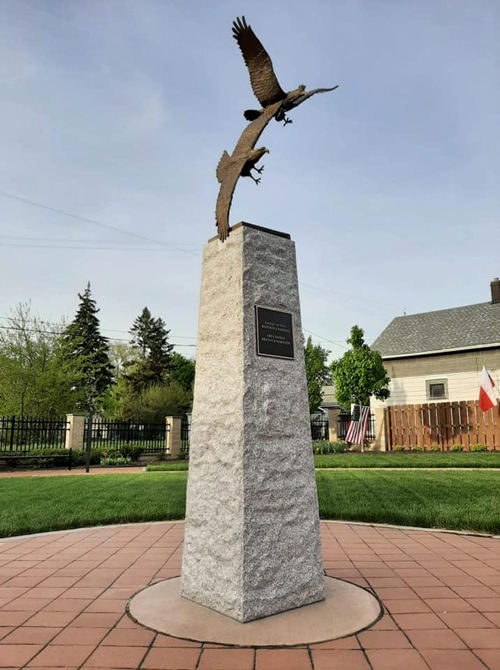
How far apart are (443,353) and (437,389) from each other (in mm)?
1698

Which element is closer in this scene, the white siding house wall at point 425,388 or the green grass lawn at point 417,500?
the green grass lawn at point 417,500

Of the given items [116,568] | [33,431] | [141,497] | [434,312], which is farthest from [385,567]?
[434,312]

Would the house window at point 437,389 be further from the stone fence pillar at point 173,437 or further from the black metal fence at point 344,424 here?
the stone fence pillar at point 173,437

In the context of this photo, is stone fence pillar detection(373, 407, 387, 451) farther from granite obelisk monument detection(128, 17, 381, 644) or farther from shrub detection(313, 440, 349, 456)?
granite obelisk monument detection(128, 17, 381, 644)

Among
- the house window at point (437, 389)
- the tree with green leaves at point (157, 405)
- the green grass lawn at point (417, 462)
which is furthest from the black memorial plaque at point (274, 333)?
the tree with green leaves at point (157, 405)

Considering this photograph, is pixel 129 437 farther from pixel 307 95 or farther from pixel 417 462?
pixel 307 95

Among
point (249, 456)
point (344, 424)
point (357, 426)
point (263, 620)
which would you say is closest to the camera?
point (263, 620)

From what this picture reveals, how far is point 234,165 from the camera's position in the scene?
14.0ft

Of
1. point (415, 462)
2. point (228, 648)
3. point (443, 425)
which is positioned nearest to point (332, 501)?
point (228, 648)

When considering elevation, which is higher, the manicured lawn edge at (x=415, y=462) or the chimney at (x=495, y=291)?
the chimney at (x=495, y=291)

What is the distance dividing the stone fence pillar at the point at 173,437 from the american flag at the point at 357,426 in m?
7.26

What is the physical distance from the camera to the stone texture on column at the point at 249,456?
11.5 feet

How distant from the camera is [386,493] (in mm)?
8602

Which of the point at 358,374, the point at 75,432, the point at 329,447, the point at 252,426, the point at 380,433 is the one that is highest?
the point at 358,374
